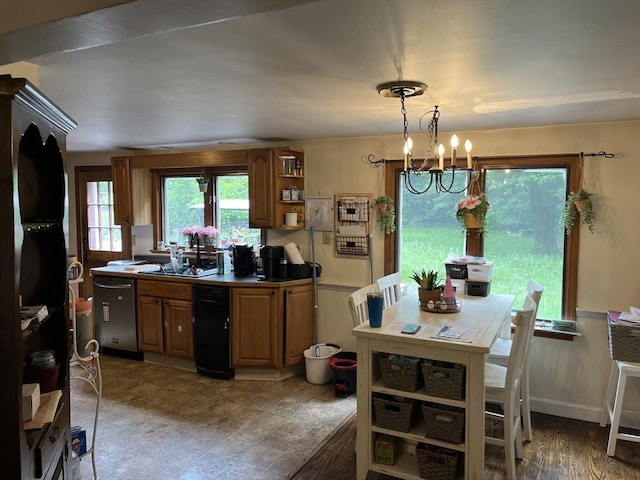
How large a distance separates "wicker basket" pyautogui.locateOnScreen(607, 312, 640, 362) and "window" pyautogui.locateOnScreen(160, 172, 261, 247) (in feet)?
10.6

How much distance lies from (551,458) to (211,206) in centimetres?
384

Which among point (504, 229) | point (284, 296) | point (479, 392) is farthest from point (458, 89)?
point (284, 296)

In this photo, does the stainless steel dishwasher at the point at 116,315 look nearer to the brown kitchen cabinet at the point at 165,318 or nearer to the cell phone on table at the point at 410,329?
the brown kitchen cabinet at the point at 165,318

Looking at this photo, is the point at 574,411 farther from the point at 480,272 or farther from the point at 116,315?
the point at 116,315

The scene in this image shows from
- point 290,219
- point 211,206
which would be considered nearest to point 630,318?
point 290,219

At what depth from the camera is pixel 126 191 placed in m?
5.17

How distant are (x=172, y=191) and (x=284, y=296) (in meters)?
2.11

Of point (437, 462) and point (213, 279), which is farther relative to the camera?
point (213, 279)

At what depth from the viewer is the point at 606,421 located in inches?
136

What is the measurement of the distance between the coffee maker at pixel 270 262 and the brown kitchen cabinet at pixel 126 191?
171 cm

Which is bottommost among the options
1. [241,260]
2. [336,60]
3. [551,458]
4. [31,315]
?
[551,458]

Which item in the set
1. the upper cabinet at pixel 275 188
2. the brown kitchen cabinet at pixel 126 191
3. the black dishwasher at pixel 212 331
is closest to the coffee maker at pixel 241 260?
the upper cabinet at pixel 275 188

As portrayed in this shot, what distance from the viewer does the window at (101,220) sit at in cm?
580

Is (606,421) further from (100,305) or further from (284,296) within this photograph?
(100,305)
